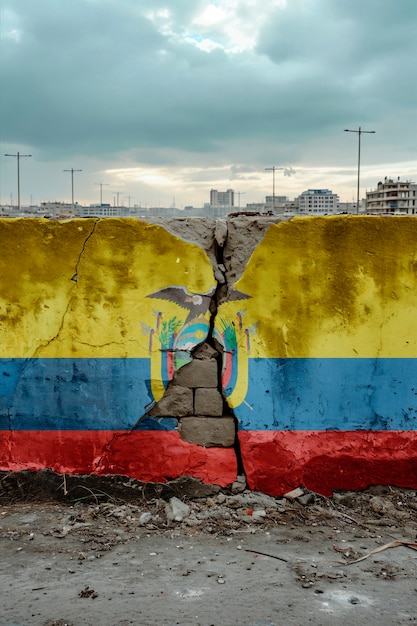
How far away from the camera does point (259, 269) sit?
360 cm

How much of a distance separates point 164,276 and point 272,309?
71cm

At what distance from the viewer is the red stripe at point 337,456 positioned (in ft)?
11.9

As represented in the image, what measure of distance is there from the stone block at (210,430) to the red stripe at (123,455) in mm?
45

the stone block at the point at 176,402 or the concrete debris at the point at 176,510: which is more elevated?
the stone block at the point at 176,402

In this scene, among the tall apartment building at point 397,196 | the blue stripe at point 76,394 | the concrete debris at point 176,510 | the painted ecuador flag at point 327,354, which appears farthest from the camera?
the tall apartment building at point 397,196

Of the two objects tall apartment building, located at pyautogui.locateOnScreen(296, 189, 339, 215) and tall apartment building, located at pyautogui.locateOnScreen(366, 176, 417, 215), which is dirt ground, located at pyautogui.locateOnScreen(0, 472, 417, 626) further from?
tall apartment building, located at pyautogui.locateOnScreen(366, 176, 417, 215)

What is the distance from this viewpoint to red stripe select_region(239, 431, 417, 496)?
3.62 m

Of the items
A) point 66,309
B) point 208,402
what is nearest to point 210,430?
point 208,402

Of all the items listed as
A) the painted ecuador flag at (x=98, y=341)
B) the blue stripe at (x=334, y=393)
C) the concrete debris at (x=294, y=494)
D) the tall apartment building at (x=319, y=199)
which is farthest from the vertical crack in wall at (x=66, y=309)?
the tall apartment building at (x=319, y=199)

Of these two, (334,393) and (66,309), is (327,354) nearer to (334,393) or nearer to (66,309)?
(334,393)

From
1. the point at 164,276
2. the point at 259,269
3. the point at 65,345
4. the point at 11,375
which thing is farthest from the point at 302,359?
the point at 11,375

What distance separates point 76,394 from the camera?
12.1 feet

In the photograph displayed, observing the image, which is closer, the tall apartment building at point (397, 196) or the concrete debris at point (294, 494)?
the concrete debris at point (294, 494)

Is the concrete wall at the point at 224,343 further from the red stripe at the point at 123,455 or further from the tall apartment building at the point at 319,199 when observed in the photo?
the tall apartment building at the point at 319,199
